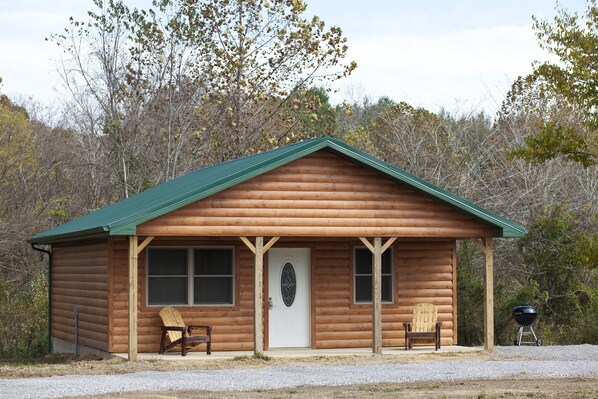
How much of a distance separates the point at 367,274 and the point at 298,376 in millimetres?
6258

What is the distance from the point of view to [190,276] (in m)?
21.2

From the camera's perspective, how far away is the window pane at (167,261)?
68.8 feet

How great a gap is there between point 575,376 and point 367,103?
44249mm

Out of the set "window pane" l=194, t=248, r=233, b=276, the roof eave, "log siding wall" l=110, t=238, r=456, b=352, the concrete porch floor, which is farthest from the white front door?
the roof eave

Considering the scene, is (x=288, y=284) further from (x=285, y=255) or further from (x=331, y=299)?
(x=331, y=299)

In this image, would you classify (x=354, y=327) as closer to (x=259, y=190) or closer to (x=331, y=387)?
(x=259, y=190)

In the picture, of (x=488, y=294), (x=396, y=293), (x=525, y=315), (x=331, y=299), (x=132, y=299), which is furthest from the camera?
(x=525, y=315)

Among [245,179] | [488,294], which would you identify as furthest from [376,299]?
[245,179]

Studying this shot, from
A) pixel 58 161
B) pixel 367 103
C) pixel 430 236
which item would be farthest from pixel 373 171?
pixel 367 103

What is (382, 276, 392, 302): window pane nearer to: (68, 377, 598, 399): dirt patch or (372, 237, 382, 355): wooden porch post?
(372, 237, 382, 355): wooden porch post

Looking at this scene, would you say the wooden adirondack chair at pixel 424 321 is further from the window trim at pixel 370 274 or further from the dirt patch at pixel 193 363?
the dirt patch at pixel 193 363

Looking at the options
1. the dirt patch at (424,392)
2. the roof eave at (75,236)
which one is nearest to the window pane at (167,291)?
the roof eave at (75,236)

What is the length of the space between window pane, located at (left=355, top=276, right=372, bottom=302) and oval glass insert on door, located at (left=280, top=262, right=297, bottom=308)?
4.61 ft

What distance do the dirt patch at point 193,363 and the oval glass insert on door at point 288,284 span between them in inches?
90.8
